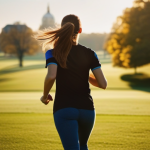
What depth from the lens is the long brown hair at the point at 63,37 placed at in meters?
2.72

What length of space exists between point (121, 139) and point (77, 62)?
306cm

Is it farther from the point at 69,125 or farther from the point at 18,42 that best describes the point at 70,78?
the point at 18,42

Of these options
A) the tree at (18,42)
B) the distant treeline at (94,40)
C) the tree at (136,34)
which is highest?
the tree at (136,34)

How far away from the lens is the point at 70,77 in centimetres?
274

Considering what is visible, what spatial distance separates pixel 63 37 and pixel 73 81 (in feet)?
1.47

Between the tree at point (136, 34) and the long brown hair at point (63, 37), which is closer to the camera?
the long brown hair at point (63, 37)

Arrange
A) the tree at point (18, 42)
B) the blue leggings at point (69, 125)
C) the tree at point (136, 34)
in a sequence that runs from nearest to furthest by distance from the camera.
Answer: the blue leggings at point (69, 125) → the tree at point (136, 34) → the tree at point (18, 42)

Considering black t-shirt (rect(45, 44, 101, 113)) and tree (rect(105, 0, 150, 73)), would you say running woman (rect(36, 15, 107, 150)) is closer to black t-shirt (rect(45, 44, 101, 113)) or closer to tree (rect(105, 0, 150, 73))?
black t-shirt (rect(45, 44, 101, 113))

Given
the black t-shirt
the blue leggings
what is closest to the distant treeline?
the black t-shirt

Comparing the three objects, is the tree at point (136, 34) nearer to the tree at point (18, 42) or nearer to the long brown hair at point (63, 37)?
the long brown hair at point (63, 37)

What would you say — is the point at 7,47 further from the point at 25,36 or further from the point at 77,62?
the point at 77,62

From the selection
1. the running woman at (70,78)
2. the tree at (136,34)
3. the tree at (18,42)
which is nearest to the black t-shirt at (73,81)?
the running woman at (70,78)

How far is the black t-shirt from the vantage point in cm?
273

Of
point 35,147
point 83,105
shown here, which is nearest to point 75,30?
point 83,105
